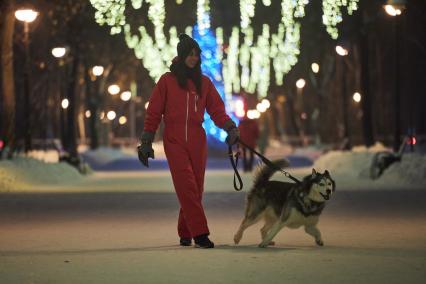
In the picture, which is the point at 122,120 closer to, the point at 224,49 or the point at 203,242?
the point at 224,49

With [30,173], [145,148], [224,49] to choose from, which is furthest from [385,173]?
[224,49]

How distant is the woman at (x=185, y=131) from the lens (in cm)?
1244

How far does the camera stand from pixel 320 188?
12.1 metres

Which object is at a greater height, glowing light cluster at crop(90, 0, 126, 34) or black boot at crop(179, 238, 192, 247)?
glowing light cluster at crop(90, 0, 126, 34)

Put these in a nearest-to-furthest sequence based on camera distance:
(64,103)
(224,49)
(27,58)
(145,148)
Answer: (145,148), (27,58), (64,103), (224,49)

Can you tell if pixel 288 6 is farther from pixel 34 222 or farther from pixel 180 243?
pixel 180 243

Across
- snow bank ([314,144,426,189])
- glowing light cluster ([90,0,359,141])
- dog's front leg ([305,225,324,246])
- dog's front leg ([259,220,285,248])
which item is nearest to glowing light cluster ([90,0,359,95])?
glowing light cluster ([90,0,359,141])

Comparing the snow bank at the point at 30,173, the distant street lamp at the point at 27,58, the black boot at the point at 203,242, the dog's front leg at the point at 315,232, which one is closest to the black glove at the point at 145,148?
the black boot at the point at 203,242

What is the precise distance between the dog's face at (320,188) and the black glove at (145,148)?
1.65 m

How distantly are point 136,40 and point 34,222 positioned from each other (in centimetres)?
4477

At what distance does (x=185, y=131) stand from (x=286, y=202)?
49.8 inches

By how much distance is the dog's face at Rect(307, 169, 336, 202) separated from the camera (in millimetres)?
12078

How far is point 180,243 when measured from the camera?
1291 cm

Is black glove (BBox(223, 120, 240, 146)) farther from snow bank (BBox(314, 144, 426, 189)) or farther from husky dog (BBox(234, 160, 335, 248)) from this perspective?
snow bank (BBox(314, 144, 426, 189))
